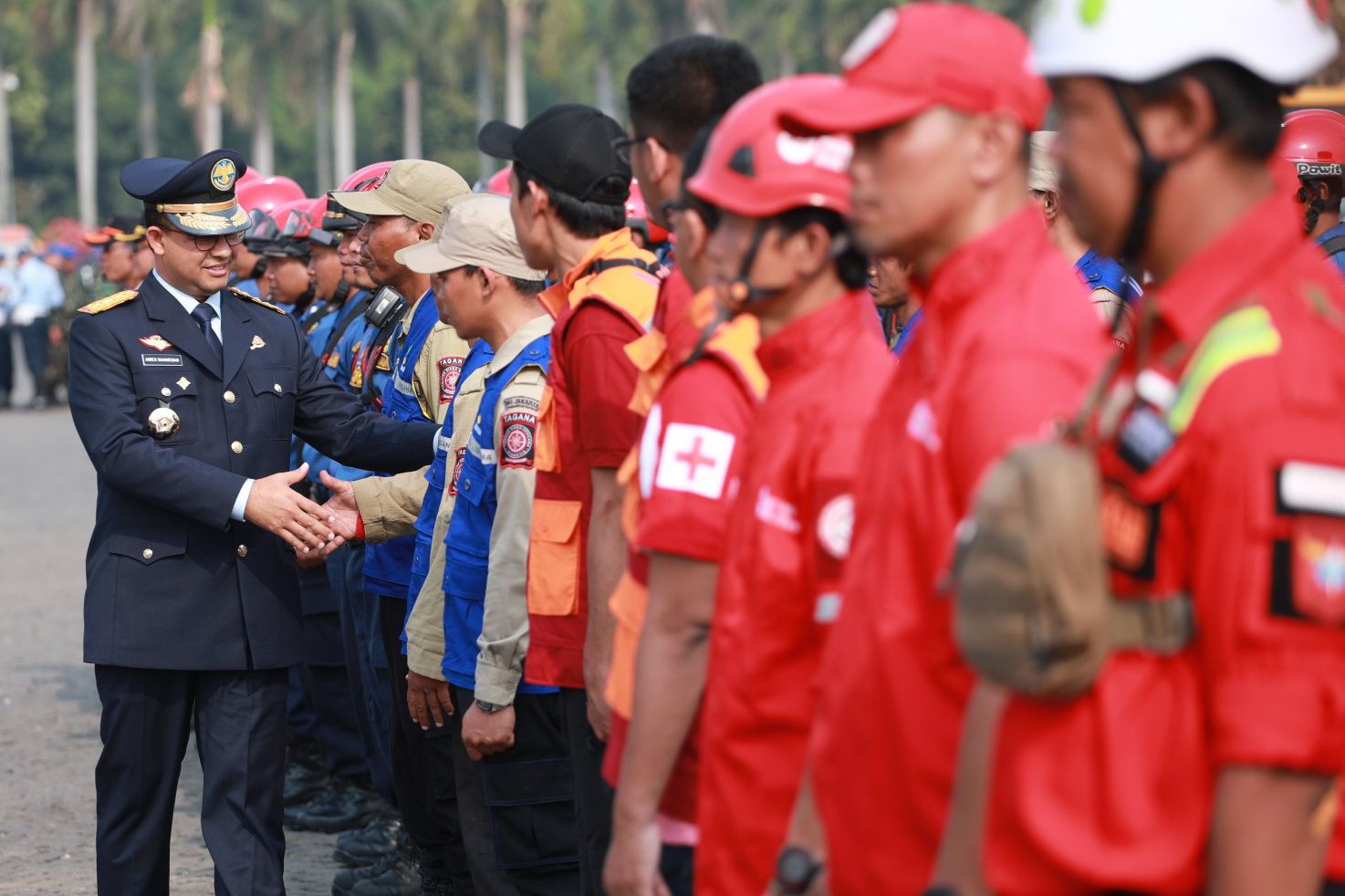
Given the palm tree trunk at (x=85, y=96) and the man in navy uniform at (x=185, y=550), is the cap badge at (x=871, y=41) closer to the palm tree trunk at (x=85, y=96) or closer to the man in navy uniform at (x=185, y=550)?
the man in navy uniform at (x=185, y=550)

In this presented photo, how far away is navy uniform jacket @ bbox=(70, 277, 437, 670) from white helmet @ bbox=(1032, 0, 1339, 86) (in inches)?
148

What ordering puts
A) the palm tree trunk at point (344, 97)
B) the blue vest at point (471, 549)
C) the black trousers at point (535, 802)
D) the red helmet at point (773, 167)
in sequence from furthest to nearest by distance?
the palm tree trunk at point (344, 97) < the blue vest at point (471, 549) < the black trousers at point (535, 802) < the red helmet at point (773, 167)

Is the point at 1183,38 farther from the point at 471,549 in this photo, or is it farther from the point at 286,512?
the point at 286,512

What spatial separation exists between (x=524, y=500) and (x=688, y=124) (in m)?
1.11

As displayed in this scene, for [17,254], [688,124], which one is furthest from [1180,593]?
[17,254]

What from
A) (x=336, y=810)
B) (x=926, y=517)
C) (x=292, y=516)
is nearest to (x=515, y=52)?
(x=336, y=810)

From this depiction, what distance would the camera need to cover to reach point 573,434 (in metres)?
4.07

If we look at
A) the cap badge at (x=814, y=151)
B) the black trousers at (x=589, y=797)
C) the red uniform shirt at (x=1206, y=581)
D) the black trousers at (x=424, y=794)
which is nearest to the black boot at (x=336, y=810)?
the black trousers at (x=424, y=794)

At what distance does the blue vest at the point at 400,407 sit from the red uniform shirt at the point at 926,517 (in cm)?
409

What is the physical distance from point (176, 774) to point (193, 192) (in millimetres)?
1748

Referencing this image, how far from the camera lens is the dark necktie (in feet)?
18.1

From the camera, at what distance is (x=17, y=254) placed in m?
30.3

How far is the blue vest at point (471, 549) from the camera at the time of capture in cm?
484

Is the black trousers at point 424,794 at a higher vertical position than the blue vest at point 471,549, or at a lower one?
lower
